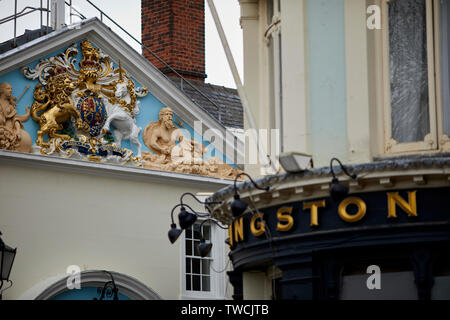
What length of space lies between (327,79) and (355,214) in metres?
2.09

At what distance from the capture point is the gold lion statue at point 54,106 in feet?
69.5

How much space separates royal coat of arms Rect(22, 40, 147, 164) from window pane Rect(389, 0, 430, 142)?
9.25 m

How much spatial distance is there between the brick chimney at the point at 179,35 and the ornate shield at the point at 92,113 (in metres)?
5.61

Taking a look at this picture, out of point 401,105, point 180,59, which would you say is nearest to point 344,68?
point 401,105

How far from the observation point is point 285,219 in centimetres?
1377

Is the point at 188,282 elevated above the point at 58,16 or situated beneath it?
situated beneath

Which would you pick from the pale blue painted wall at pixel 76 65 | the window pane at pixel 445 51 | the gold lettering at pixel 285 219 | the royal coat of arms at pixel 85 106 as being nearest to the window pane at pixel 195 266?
the pale blue painted wall at pixel 76 65

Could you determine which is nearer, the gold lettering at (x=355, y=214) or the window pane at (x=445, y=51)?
the gold lettering at (x=355, y=214)

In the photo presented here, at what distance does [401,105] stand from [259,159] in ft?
9.15

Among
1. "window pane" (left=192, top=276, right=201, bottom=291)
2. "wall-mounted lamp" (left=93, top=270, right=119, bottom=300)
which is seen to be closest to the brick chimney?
"window pane" (left=192, top=276, right=201, bottom=291)

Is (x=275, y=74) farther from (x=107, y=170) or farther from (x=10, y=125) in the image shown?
(x=107, y=170)

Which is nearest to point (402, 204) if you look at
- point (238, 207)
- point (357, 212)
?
point (357, 212)

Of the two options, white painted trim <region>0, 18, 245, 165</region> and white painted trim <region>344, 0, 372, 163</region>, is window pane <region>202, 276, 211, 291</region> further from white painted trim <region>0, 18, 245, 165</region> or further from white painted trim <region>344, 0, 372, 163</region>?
white painted trim <region>344, 0, 372, 163</region>

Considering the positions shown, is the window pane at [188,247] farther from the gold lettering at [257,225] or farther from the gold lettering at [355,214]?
the gold lettering at [355,214]
